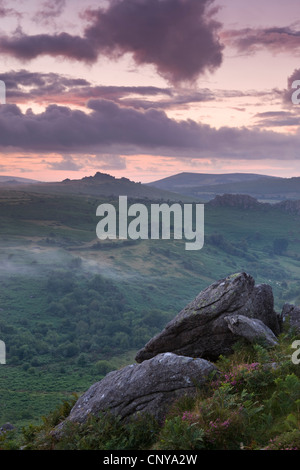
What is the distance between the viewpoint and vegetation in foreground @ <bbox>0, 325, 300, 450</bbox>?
11.4 metres

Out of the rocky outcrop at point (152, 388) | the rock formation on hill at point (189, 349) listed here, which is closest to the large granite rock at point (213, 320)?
the rock formation on hill at point (189, 349)

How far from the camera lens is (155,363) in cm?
1498

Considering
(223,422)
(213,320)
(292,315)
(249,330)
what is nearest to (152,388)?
(223,422)

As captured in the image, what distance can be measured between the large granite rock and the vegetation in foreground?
2213 millimetres

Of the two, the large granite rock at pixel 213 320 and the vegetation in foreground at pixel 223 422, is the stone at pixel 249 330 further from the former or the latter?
the vegetation in foreground at pixel 223 422

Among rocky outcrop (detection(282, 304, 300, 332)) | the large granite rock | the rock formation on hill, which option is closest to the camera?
the rock formation on hill

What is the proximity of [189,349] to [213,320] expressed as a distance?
1680 millimetres

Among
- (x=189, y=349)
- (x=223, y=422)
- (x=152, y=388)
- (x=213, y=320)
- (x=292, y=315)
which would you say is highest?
(x=213, y=320)

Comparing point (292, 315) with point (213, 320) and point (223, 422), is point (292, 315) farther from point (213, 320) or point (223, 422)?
point (223, 422)

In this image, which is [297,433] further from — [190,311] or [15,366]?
[15,366]

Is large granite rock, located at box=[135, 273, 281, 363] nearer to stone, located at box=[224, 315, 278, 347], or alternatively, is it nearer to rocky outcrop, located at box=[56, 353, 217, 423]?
stone, located at box=[224, 315, 278, 347]

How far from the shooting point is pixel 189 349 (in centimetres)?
1839

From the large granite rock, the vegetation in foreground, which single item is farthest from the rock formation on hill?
the vegetation in foreground

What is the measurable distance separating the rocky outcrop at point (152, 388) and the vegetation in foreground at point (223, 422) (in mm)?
389
